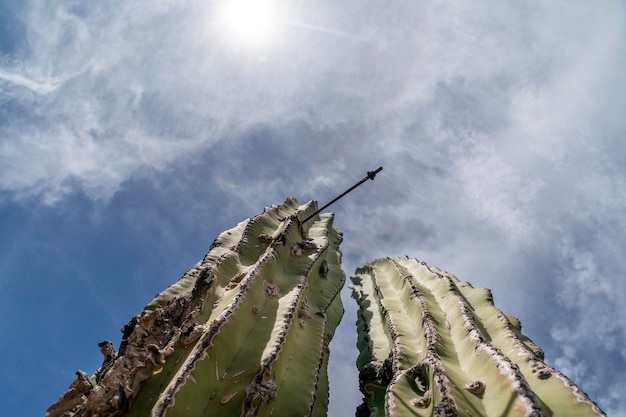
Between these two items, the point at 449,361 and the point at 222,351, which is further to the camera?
the point at 449,361

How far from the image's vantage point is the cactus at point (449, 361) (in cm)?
295

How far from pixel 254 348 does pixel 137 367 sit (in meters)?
1.04

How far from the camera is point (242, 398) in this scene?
11.4ft

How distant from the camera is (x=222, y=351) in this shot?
3.80 meters

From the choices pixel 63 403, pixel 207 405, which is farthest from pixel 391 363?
pixel 63 403

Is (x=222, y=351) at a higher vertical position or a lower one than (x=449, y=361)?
lower

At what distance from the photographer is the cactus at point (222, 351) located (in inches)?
132

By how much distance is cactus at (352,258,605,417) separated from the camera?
2947mm

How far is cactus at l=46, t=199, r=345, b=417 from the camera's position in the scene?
3.34m

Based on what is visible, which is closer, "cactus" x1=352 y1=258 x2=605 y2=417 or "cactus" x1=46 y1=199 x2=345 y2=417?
"cactus" x1=352 y1=258 x2=605 y2=417

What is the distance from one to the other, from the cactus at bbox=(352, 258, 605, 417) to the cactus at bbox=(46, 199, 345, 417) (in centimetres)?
78

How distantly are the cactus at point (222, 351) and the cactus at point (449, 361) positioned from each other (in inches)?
30.6

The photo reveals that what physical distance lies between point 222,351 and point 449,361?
2.10m

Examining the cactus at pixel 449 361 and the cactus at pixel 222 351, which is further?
the cactus at pixel 222 351
